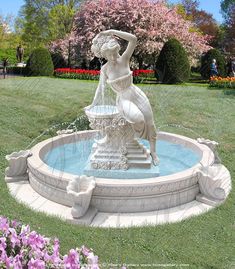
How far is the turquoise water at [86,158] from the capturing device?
6.98m

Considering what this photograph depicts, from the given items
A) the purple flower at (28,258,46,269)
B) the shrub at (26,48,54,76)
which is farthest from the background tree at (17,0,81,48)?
the purple flower at (28,258,46,269)

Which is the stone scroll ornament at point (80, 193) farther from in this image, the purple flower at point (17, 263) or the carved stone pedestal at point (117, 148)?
the purple flower at point (17, 263)

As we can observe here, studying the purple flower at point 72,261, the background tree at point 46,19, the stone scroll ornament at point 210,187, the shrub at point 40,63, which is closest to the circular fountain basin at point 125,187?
the stone scroll ornament at point 210,187

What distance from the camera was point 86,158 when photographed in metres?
7.69

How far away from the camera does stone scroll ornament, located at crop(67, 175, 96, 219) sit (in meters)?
5.26

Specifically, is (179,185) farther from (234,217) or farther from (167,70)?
(167,70)

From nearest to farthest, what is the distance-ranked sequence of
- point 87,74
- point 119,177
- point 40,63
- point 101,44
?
point 101,44 → point 119,177 → point 40,63 → point 87,74

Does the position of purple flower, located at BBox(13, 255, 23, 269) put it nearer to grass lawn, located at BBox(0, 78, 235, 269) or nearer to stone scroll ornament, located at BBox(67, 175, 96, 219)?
grass lawn, located at BBox(0, 78, 235, 269)

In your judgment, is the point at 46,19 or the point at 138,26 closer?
the point at 138,26

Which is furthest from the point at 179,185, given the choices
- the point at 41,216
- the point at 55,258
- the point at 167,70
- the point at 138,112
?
the point at 167,70

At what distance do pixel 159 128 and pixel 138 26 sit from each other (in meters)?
13.0

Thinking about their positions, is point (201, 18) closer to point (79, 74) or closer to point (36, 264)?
point (79, 74)

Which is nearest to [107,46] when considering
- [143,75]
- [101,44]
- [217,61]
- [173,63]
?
[101,44]

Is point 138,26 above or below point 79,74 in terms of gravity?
above
